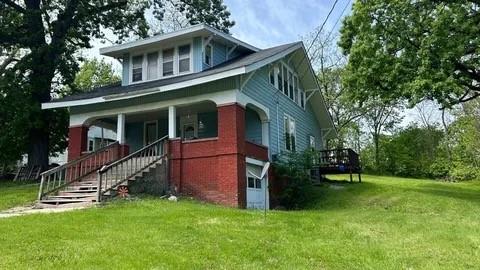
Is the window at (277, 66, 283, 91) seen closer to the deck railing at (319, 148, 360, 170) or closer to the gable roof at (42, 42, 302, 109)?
the gable roof at (42, 42, 302, 109)

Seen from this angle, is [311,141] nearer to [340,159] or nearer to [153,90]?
[340,159]

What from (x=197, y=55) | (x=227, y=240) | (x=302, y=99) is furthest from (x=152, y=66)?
(x=227, y=240)

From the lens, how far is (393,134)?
4725 centimetres

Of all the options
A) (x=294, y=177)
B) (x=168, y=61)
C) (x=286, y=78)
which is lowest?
(x=294, y=177)

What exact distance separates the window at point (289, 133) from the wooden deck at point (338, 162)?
6.76 feet

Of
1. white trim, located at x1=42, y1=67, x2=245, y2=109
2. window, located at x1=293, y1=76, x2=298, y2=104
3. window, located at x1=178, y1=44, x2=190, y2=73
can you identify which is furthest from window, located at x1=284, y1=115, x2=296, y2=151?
white trim, located at x1=42, y1=67, x2=245, y2=109

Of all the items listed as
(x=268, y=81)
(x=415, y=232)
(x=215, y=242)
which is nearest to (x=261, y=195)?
(x=268, y=81)

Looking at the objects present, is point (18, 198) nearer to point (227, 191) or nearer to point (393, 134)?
point (227, 191)

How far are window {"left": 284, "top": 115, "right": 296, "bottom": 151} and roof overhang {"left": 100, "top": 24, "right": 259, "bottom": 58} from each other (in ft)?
13.3

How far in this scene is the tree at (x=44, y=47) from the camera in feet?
78.2

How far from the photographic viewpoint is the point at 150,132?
70.3 feet

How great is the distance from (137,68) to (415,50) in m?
Result: 12.5

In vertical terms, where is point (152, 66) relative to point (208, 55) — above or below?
below

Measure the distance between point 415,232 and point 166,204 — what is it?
22.5 ft
